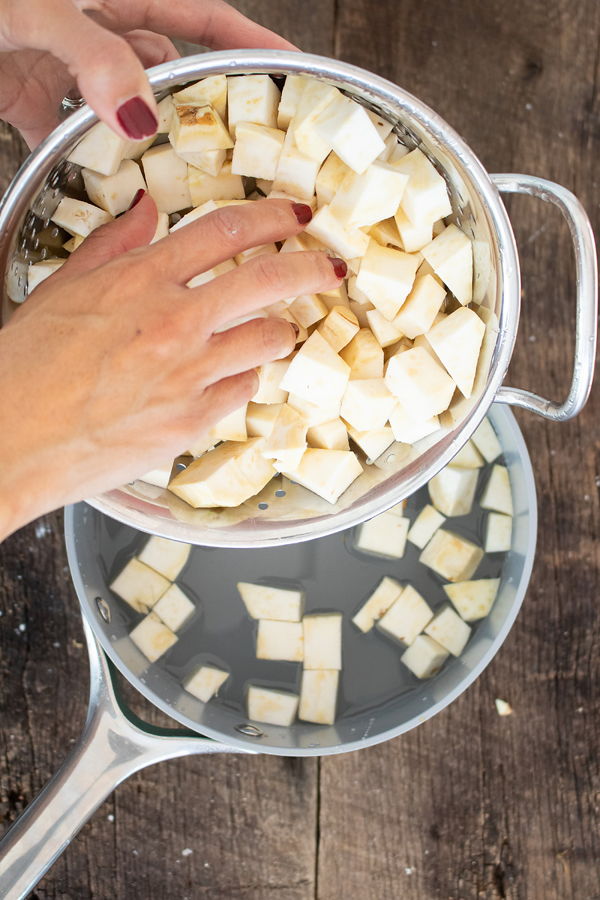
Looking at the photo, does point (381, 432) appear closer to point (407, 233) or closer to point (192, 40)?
point (407, 233)

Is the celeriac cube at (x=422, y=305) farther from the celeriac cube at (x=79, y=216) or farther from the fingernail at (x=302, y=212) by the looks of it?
the celeriac cube at (x=79, y=216)

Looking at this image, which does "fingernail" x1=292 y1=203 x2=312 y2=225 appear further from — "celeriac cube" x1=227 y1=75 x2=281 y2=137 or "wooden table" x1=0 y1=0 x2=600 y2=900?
"wooden table" x1=0 y1=0 x2=600 y2=900

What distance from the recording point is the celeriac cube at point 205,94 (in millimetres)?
744

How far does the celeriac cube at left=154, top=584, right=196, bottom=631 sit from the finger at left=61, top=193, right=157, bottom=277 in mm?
527

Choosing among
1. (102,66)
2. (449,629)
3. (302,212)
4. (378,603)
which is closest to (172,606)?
(378,603)

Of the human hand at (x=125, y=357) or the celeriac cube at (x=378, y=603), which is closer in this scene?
the human hand at (x=125, y=357)

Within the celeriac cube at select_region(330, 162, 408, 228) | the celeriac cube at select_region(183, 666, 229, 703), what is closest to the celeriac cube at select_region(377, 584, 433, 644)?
the celeriac cube at select_region(183, 666, 229, 703)

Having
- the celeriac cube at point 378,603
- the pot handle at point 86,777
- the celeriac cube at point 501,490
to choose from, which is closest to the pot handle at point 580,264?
the celeriac cube at point 501,490

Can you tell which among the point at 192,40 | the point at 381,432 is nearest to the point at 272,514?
the point at 381,432

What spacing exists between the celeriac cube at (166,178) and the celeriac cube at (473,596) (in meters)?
0.64

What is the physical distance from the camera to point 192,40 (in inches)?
33.2

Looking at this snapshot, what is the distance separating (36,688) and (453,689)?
61 cm

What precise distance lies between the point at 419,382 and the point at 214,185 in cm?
29

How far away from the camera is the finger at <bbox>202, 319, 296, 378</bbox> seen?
664 mm
